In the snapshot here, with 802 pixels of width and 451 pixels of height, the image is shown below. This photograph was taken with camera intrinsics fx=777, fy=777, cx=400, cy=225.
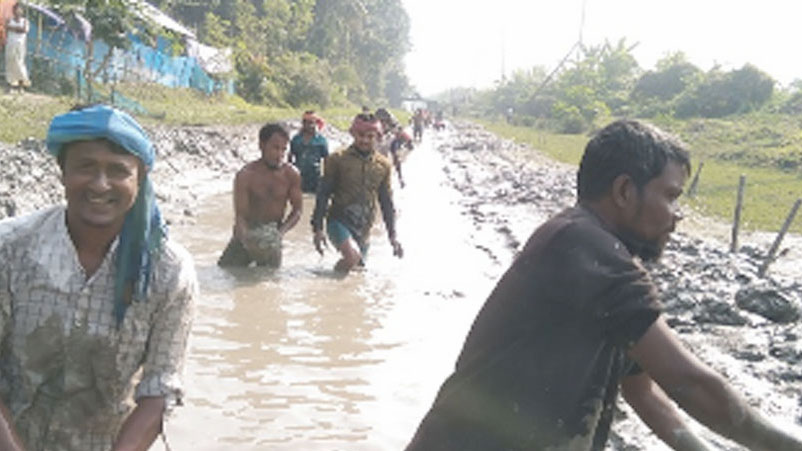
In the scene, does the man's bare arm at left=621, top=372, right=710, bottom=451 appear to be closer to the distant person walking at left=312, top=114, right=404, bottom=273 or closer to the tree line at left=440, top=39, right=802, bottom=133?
the distant person walking at left=312, top=114, right=404, bottom=273

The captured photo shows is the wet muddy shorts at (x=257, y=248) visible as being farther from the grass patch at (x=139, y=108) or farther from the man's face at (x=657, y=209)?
the man's face at (x=657, y=209)

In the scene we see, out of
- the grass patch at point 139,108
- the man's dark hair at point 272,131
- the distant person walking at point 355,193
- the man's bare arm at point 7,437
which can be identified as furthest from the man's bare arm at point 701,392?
the grass patch at point 139,108

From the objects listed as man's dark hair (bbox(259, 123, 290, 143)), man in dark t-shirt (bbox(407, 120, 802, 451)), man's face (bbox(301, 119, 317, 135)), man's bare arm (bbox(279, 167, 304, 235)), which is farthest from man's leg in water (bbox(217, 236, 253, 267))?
man in dark t-shirt (bbox(407, 120, 802, 451))

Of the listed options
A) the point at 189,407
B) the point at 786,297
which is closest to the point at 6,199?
the point at 189,407

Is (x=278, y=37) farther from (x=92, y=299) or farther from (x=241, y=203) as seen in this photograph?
(x=92, y=299)

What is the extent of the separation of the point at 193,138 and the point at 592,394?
46.5ft

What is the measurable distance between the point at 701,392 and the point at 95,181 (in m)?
1.50

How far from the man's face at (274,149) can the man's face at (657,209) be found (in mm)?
5016

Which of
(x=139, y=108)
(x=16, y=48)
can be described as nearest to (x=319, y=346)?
(x=16, y=48)

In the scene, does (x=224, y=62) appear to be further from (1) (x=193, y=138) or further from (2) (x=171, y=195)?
(2) (x=171, y=195)

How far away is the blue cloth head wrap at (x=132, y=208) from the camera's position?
73.0 inches

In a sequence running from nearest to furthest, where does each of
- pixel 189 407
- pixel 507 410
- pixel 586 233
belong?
pixel 586 233 < pixel 507 410 < pixel 189 407

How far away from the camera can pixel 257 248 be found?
6.97 m

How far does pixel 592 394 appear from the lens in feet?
5.95
